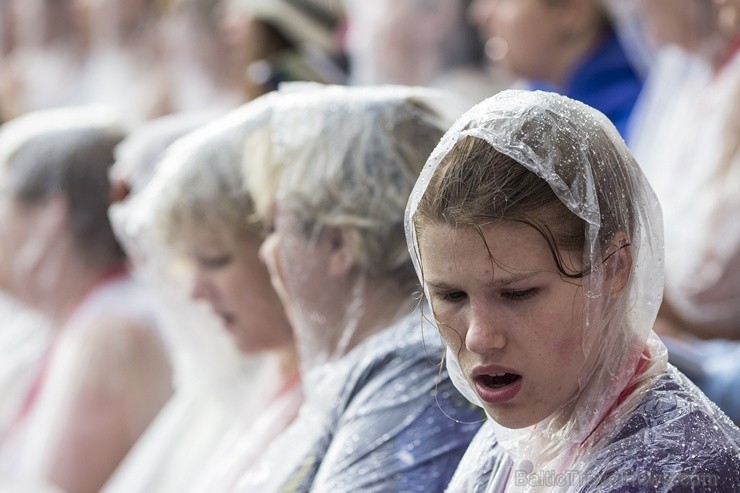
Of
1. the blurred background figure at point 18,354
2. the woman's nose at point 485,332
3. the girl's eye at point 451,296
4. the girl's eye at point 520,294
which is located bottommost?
the blurred background figure at point 18,354

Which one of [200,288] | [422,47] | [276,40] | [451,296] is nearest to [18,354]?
[200,288]

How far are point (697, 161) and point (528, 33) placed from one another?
794 millimetres

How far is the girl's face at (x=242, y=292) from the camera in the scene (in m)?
2.24

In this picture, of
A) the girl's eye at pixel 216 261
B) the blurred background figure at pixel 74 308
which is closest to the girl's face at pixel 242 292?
the girl's eye at pixel 216 261

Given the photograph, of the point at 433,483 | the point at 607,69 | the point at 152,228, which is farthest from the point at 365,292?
the point at 607,69

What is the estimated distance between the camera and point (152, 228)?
2367mm

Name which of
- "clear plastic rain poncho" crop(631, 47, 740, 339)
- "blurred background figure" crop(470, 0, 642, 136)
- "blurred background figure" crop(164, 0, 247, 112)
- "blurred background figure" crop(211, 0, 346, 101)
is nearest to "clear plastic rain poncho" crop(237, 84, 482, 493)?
"clear plastic rain poncho" crop(631, 47, 740, 339)

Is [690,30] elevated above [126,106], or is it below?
above

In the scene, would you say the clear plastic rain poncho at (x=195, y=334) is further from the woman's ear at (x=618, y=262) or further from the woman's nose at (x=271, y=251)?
the woman's ear at (x=618, y=262)

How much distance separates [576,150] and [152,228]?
126 cm

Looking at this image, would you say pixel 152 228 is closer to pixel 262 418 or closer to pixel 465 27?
pixel 262 418

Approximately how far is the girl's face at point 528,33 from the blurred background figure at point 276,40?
0.65m

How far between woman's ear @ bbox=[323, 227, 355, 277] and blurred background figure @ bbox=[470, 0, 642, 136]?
1380 mm

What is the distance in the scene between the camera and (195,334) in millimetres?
2623
